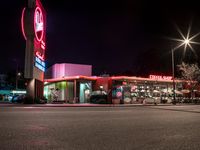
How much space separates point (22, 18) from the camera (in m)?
41.4

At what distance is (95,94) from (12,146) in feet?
142

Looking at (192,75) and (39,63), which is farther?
(192,75)

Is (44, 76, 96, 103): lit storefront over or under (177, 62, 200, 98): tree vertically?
under

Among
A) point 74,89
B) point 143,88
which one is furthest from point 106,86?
point 143,88

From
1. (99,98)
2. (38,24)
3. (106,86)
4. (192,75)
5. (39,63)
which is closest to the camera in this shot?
(38,24)

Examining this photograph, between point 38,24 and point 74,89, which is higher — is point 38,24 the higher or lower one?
the higher one

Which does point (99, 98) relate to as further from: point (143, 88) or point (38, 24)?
point (38, 24)

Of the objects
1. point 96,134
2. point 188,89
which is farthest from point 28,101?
point 188,89

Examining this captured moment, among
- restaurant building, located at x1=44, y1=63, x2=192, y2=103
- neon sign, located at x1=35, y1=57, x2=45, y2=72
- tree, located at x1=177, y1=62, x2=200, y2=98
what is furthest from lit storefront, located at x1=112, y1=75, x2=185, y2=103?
neon sign, located at x1=35, y1=57, x2=45, y2=72

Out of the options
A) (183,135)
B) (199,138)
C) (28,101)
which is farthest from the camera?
(28,101)

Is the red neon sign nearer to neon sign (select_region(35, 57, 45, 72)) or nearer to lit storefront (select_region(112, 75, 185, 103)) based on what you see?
neon sign (select_region(35, 57, 45, 72))

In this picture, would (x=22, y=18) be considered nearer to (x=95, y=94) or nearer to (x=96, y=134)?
(x=95, y=94)

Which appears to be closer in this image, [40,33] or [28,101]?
[28,101]

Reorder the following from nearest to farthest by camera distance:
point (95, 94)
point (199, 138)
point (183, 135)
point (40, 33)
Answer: point (199, 138) < point (183, 135) < point (40, 33) < point (95, 94)
